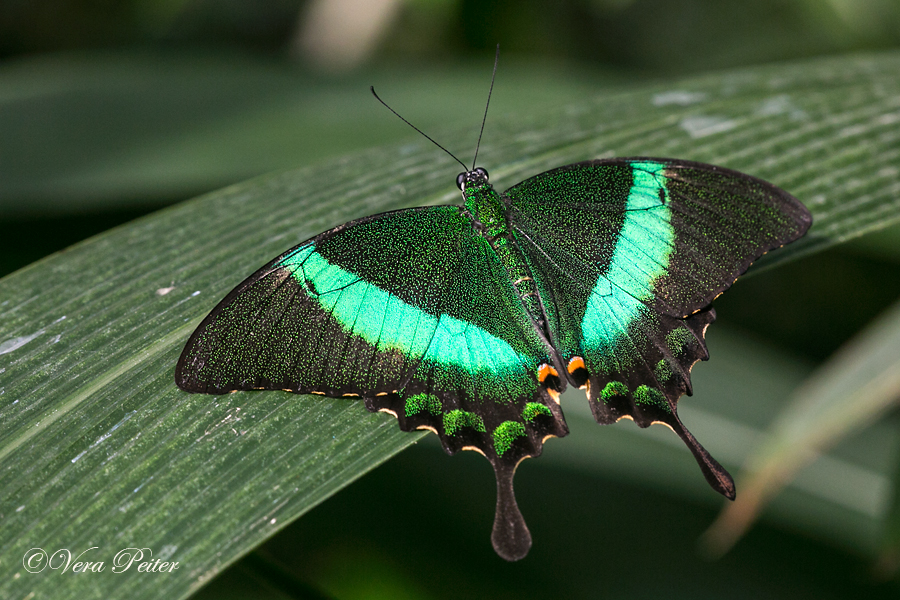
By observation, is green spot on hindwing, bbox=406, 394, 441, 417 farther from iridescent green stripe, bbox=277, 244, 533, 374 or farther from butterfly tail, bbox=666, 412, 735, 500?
butterfly tail, bbox=666, 412, 735, 500

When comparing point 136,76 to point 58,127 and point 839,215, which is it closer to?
point 58,127

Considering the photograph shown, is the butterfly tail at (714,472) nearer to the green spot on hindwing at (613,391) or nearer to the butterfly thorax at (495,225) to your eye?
the green spot on hindwing at (613,391)

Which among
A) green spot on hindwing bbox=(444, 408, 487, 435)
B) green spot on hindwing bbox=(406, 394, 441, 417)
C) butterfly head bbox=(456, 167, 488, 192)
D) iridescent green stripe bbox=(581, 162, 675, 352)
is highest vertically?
butterfly head bbox=(456, 167, 488, 192)

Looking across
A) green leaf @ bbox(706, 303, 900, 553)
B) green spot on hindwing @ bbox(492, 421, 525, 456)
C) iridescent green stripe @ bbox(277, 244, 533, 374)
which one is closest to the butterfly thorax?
iridescent green stripe @ bbox(277, 244, 533, 374)

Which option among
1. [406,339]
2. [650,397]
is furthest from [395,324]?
[650,397]

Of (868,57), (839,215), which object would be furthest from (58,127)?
(868,57)

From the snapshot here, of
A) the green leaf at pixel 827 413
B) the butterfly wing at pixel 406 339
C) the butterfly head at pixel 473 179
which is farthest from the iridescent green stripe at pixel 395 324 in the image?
the green leaf at pixel 827 413
